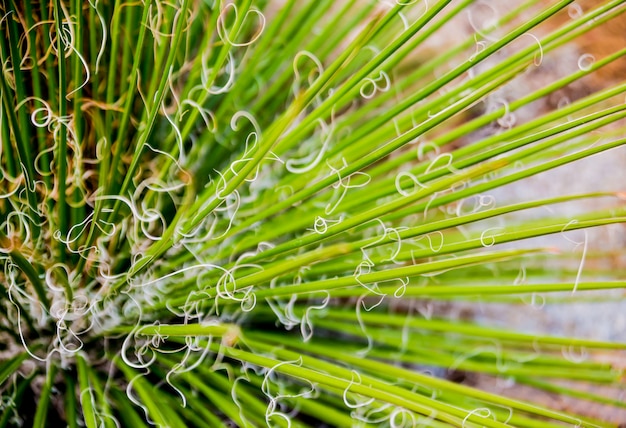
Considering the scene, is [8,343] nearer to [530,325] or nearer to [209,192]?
[209,192]

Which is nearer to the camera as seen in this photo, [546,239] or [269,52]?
[269,52]

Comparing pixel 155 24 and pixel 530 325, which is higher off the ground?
pixel 155 24

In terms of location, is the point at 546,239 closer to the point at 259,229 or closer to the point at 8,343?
the point at 259,229

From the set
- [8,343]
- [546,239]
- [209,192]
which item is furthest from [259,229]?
[546,239]

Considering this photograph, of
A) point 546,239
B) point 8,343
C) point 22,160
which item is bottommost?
point 8,343

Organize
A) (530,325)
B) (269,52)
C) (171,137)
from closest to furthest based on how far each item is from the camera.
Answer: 1. (171,137)
2. (269,52)
3. (530,325)

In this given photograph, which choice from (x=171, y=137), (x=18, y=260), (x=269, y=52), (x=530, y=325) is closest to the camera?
(x=18, y=260)
